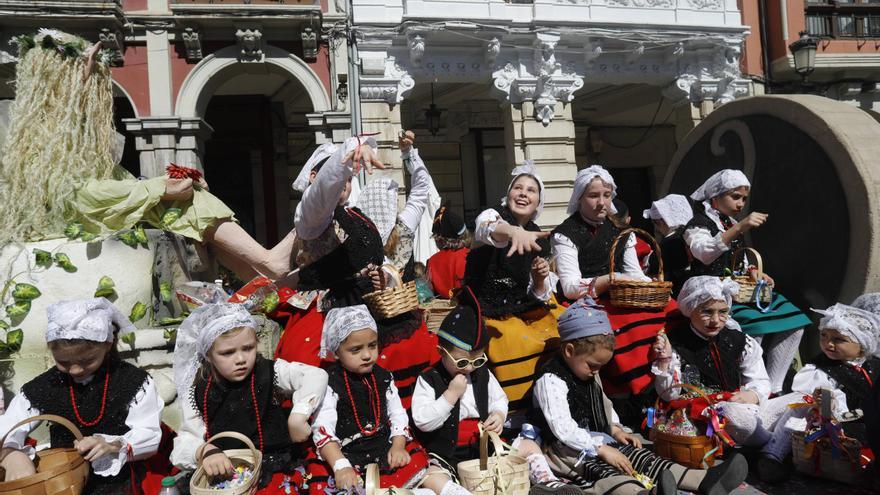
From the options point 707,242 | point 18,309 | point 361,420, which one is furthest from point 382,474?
point 707,242

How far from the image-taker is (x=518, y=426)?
370 cm

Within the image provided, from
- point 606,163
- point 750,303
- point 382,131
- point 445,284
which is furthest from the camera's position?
point 606,163

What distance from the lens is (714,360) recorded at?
12.7 ft

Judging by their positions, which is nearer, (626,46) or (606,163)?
(626,46)

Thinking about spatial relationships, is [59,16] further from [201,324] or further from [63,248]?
[201,324]

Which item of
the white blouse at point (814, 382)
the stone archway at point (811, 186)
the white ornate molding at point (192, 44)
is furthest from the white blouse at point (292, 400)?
the white ornate molding at point (192, 44)

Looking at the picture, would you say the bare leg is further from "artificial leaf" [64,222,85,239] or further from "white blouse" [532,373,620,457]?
"white blouse" [532,373,620,457]

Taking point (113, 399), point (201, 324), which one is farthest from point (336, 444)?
point (113, 399)

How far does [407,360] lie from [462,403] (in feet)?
1.22

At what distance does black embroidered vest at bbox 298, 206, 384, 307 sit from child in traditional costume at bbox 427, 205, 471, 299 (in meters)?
1.40

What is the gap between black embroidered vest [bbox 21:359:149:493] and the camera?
2857 millimetres

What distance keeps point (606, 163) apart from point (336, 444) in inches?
538

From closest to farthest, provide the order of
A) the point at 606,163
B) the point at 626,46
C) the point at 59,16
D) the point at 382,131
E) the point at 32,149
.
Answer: the point at 32,149 → the point at 59,16 → the point at 382,131 → the point at 626,46 → the point at 606,163

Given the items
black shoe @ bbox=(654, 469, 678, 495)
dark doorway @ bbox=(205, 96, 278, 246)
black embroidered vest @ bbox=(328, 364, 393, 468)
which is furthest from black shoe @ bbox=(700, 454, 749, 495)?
dark doorway @ bbox=(205, 96, 278, 246)
